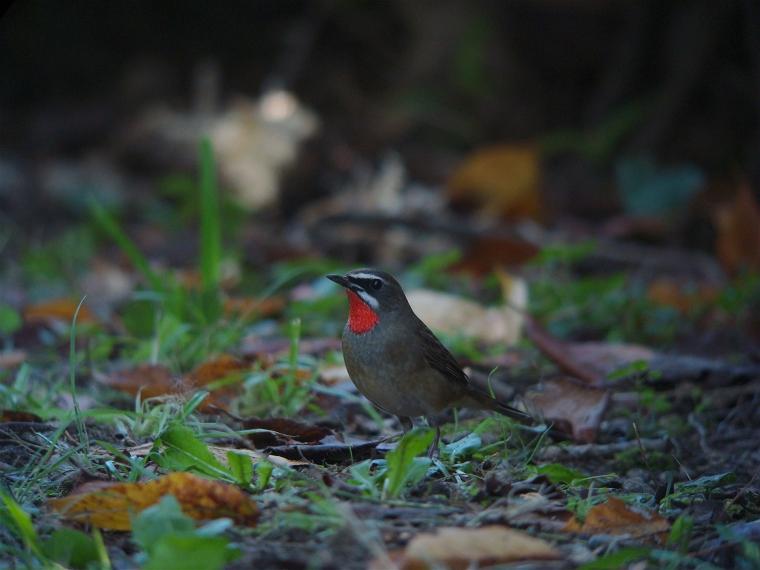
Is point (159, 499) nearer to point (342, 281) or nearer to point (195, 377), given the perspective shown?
point (342, 281)

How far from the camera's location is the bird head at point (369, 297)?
15.0 ft

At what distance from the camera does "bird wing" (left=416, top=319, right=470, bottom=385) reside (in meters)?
4.59

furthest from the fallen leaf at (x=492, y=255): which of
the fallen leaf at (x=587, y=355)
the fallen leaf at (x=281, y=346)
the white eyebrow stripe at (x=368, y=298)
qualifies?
the white eyebrow stripe at (x=368, y=298)

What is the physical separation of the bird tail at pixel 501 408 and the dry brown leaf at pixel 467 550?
60.7 inches

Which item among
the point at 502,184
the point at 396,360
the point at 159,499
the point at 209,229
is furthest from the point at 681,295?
the point at 159,499

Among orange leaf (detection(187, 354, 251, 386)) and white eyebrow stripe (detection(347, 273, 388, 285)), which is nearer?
white eyebrow stripe (detection(347, 273, 388, 285))

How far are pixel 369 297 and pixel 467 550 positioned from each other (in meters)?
1.88

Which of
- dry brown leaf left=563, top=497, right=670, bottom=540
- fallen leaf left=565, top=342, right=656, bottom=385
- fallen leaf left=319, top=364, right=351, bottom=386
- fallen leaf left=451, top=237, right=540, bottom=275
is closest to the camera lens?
dry brown leaf left=563, top=497, right=670, bottom=540

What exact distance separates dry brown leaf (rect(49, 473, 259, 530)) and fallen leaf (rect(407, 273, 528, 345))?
307cm

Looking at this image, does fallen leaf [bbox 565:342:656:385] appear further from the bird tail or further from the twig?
the bird tail

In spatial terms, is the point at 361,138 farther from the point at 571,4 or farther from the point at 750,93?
the point at 750,93

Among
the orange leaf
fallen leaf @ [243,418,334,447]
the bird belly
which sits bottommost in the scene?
the orange leaf

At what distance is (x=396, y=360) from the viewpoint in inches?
176

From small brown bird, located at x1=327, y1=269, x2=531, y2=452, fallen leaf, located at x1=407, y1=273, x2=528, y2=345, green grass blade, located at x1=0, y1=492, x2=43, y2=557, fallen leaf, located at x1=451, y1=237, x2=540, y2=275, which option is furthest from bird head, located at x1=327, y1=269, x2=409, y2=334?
fallen leaf, located at x1=451, y1=237, x2=540, y2=275
